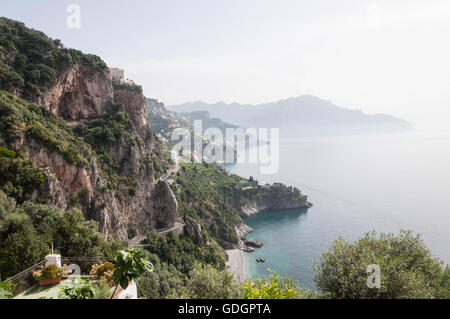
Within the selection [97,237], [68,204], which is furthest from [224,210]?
[97,237]

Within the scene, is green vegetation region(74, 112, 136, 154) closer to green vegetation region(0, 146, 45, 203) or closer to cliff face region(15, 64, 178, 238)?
cliff face region(15, 64, 178, 238)

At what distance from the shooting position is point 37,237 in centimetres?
1361

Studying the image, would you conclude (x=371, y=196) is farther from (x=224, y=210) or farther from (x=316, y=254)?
(x=224, y=210)

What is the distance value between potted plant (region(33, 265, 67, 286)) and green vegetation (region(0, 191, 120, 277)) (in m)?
2.66

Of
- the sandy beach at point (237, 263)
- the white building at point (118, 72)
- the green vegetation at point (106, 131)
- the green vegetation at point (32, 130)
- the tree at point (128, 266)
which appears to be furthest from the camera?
the white building at point (118, 72)

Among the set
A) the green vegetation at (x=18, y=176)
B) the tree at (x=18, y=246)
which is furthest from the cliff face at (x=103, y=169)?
the tree at (x=18, y=246)

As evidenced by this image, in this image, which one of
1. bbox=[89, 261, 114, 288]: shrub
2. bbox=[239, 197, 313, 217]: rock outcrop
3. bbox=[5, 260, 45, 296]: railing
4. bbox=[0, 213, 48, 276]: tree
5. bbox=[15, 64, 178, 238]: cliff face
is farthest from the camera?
bbox=[239, 197, 313, 217]: rock outcrop

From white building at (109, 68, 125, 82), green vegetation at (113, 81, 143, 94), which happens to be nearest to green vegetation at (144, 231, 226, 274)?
green vegetation at (113, 81, 143, 94)

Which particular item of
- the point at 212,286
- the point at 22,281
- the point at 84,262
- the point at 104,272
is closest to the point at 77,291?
the point at 104,272

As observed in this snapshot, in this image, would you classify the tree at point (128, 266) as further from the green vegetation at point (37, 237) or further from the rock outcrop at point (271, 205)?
the rock outcrop at point (271, 205)

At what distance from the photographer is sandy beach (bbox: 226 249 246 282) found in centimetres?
4864

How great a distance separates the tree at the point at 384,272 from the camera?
11.8m

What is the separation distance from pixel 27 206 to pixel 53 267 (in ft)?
29.6

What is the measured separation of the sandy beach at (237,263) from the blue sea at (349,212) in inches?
57.2
